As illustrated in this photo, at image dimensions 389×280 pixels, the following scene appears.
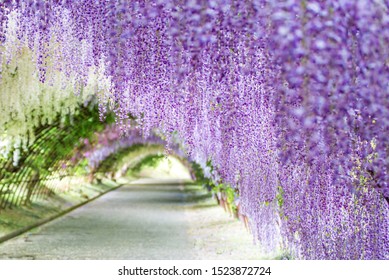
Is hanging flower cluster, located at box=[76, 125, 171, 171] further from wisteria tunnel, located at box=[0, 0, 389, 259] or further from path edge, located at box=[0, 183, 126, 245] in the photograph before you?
wisteria tunnel, located at box=[0, 0, 389, 259]

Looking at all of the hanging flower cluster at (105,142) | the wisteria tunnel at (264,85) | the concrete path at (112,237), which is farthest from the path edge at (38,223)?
the wisteria tunnel at (264,85)

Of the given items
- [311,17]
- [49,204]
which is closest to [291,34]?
[311,17]

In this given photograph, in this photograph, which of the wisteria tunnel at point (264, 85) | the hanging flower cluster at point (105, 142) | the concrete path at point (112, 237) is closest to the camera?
the wisteria tunnel at point (264, 85)

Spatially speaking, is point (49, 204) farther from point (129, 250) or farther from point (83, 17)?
point (83, 17)

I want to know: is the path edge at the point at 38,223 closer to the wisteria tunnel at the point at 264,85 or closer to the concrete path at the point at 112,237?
the concrete path at the point at 112,237

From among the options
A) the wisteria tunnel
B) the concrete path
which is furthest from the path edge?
the wisteria tunnel

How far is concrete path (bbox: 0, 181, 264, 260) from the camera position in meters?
9.28

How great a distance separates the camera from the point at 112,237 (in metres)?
11.4

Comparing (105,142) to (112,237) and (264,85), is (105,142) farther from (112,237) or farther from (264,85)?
(264,85)

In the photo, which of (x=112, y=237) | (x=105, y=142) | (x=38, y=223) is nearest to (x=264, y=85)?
(x=112, y=237)

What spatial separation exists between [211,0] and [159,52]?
4.07ft

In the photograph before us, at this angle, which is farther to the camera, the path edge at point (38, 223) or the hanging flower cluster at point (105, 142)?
the hanging flower cluster at point (105, 142)

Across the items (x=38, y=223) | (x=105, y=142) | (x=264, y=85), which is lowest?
(x=38, y=223)

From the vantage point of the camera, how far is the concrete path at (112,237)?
928 centimetres
